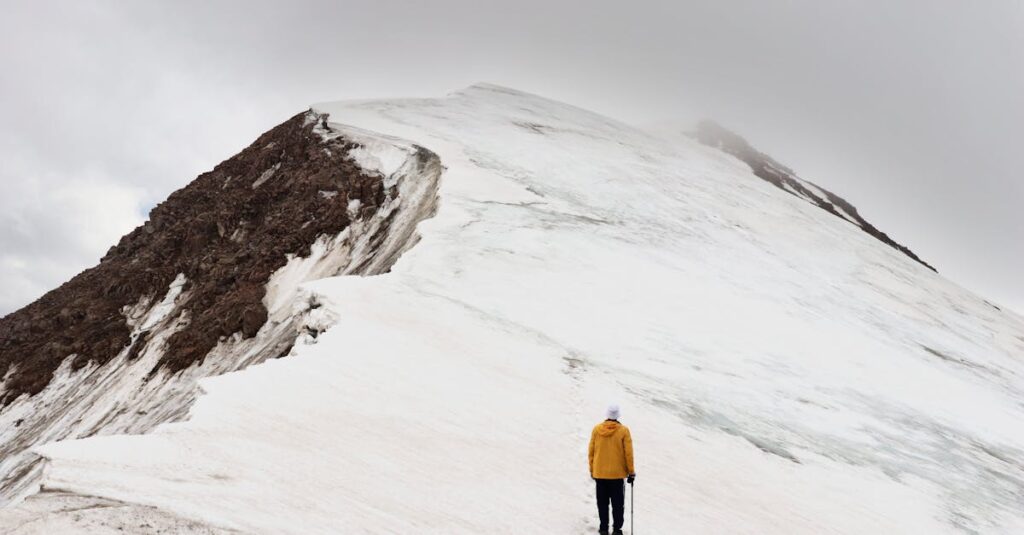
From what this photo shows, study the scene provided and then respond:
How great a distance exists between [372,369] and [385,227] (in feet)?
46.1

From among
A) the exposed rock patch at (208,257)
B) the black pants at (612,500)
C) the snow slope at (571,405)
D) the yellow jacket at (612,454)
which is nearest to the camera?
the snow slope at (571,405)

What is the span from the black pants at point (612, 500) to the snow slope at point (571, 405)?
335mm

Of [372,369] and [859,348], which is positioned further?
[859,348]

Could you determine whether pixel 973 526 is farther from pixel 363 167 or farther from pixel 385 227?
pixel 363 167

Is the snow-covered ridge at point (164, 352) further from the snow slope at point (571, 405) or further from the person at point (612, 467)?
the person at point (612, 467)

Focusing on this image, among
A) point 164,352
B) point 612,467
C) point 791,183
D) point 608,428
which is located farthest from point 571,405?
point 791,183

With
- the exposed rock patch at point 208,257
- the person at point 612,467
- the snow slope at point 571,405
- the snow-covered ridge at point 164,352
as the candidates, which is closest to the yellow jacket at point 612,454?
the person at point 612,467

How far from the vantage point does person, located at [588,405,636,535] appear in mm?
7160

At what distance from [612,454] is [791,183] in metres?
65.6

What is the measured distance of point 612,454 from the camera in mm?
7367

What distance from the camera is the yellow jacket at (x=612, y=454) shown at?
23.8 feet

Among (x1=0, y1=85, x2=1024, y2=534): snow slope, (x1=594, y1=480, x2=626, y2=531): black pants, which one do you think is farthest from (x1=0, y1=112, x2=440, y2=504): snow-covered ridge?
(x1=594, y1=480, x2=626, y2=531): black pants

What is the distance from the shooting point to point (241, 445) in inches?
278

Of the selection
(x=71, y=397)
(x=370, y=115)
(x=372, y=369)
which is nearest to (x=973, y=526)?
(x=372, y=369)
